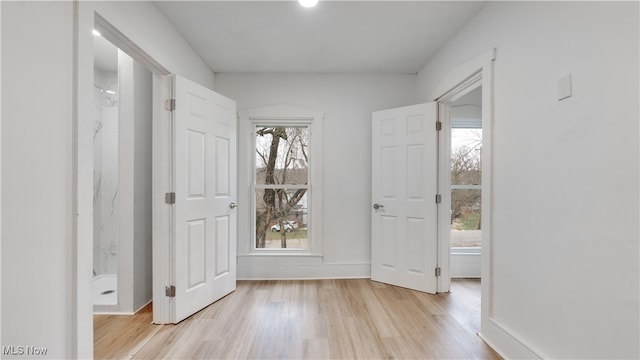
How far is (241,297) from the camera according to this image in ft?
9.22

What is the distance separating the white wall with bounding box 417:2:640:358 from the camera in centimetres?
117

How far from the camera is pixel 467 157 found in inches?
142

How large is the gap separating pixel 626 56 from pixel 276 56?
2592 millimetres

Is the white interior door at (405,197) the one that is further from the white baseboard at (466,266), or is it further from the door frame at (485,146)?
the white baseboard at (466,266)

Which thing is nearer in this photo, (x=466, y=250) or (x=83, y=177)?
(x=83, y=177)

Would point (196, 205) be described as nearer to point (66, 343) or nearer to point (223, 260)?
point (223, 260)

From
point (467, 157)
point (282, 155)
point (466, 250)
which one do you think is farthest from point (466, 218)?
point (282, 155)

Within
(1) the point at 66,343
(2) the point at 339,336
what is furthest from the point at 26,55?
(2) the point at 339,336

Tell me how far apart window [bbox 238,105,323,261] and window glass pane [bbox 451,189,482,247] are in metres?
1.79

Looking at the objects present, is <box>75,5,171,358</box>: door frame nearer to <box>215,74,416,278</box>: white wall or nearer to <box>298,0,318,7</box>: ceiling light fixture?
<box>298,0,318,7</box>: ceiling light fixture

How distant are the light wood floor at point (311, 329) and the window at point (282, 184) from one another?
74cm

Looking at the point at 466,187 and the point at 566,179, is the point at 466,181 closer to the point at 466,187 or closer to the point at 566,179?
the point at 466,187

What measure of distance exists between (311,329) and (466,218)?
2581 millimetres

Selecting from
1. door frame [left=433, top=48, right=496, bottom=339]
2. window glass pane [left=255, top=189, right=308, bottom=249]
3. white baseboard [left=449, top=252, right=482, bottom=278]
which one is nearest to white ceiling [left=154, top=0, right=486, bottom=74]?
door frame [left=433, top=48, right=496, bottom=339]
